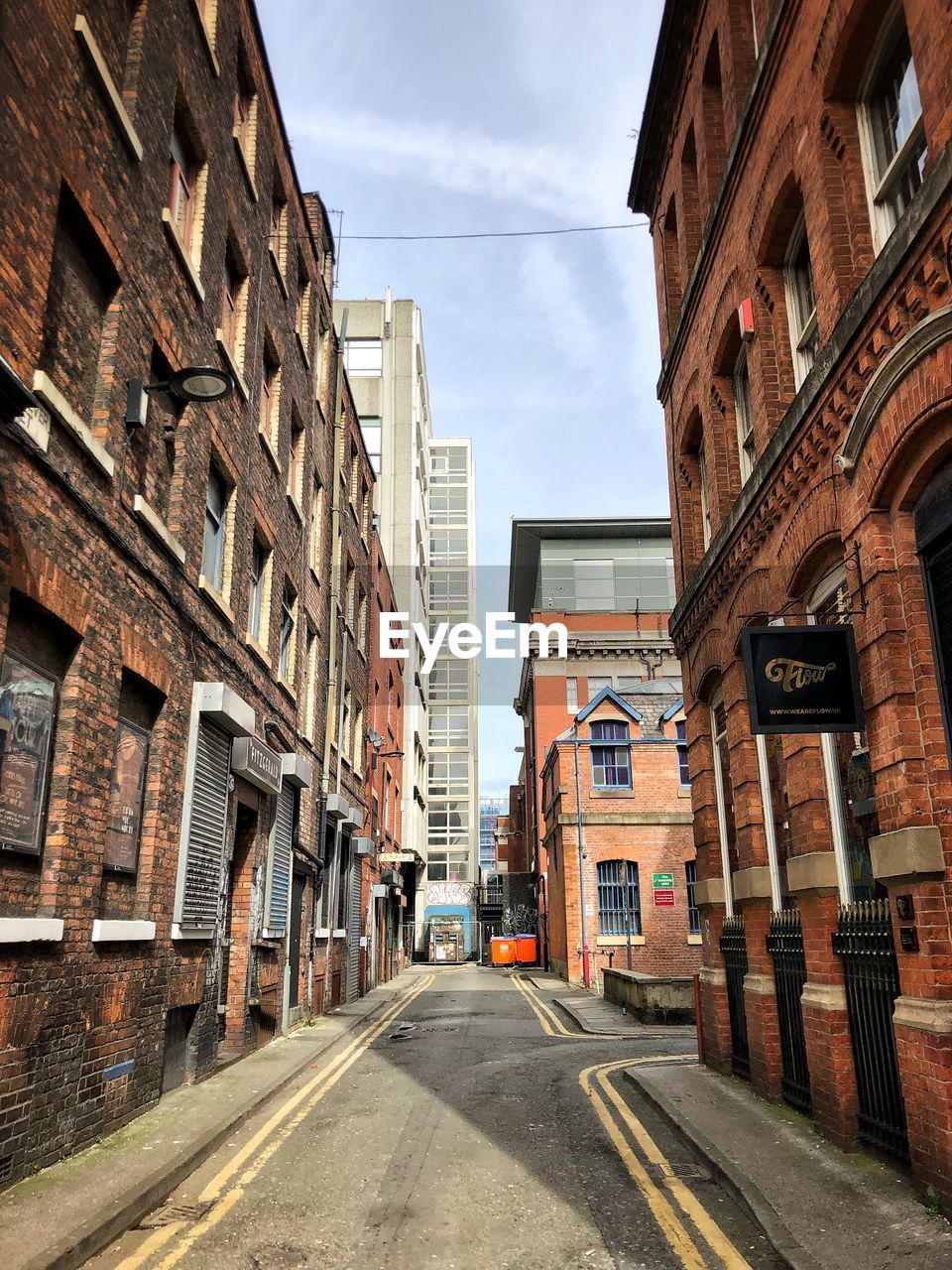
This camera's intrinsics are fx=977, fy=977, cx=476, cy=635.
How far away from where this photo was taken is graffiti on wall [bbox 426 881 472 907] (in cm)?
6512

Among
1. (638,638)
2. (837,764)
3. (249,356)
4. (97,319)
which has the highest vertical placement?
(638,638)

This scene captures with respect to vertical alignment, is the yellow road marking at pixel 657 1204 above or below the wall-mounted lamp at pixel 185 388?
below

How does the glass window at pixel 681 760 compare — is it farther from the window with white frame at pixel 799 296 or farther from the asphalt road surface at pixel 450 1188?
the window with white frame at pixel 799 296

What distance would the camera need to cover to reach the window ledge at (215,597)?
446 inches

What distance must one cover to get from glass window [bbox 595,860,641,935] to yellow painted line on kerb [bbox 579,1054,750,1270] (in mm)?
20231

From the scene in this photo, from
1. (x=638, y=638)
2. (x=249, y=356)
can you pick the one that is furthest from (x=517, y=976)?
(x=249, y=356)

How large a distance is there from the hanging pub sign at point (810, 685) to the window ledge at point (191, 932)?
6.15 m

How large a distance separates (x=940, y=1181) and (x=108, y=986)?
6213 millimetres

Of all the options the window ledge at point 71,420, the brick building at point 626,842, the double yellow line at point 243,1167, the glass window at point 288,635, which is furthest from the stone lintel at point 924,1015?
the brick building at point 626,842

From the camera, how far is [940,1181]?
5.72 meters

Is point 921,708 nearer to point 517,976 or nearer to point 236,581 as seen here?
point 236,581

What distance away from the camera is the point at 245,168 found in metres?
14.1

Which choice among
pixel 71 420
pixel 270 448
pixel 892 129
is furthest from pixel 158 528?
pixel 892 129

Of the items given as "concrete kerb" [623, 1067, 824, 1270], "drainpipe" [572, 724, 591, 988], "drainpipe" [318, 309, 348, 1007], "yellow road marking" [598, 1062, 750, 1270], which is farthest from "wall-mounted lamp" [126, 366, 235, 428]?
"drainpipe" [572, 724, 591, 988]
